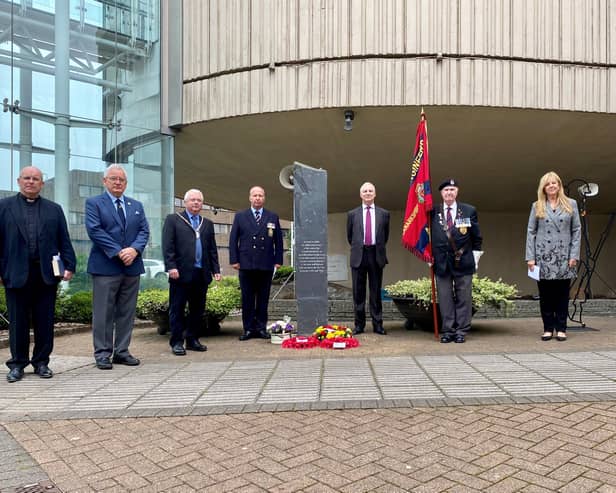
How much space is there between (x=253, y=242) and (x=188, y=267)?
3.55ft

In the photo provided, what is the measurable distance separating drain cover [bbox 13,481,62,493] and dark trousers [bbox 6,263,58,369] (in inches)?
104

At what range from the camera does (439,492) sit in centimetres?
232

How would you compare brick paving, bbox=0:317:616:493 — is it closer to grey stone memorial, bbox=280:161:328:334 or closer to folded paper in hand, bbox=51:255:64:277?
folded paper in hand, bbox=51:255:64:277

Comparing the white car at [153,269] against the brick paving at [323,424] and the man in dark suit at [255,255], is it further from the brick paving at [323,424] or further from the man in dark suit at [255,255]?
the brick paving at [323,424]

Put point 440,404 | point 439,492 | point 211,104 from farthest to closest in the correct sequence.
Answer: point 211,104, point 440,404, point 439,492

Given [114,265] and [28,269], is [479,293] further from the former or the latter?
[28,269]

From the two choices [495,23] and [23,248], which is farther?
[495,23]

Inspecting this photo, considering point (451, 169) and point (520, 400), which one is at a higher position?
point (451, 169)

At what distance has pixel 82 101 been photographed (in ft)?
30.1

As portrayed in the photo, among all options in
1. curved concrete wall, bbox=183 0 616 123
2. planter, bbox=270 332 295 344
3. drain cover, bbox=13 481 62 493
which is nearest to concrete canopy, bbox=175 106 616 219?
curved concrete wall, bbox=183 0 616 123

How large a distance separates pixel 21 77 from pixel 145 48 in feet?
7.48

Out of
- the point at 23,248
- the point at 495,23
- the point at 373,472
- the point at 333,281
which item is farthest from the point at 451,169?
the point at 373,472

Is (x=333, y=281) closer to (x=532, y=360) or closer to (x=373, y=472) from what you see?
(x=532, y=360)

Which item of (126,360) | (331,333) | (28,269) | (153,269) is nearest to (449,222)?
(331,333)
